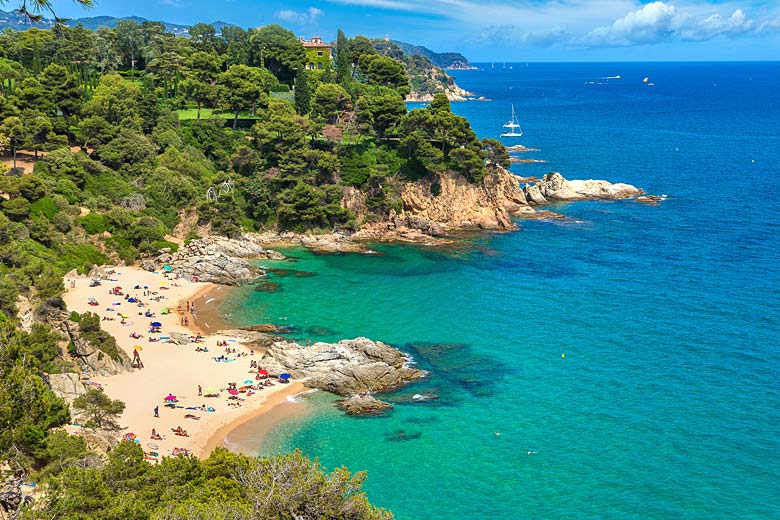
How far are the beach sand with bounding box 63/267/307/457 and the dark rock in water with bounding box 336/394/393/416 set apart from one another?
12.1ft

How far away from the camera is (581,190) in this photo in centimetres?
9406

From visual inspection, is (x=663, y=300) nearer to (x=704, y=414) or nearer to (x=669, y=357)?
(x=669, y=357)

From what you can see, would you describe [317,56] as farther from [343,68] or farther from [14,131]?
[14,131]

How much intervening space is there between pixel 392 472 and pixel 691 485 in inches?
595

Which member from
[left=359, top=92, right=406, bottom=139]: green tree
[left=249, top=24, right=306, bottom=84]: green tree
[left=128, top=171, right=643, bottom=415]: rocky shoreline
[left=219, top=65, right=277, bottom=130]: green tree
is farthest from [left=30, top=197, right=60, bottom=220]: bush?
[left=249, top=24, right=306, bottom=84]: green tree

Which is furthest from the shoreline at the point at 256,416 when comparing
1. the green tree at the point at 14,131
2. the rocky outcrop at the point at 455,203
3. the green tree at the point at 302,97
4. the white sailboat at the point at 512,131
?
the white sailboat at the point at 512,131

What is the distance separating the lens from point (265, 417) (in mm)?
39250

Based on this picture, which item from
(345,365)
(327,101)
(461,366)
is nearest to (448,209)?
(327,101)

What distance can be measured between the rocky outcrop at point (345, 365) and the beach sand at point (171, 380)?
142cm

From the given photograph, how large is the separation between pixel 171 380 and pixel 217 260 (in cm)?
2202

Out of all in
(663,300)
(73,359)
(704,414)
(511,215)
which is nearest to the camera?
(704,414)

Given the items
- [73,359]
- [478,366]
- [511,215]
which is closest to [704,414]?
[478,366]

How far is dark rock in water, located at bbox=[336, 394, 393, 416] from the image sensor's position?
4000 centimetres

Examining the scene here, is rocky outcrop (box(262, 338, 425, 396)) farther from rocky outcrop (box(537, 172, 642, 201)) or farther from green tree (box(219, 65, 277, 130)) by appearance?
rocky outcrop (box(537, 172, 642, 201))
